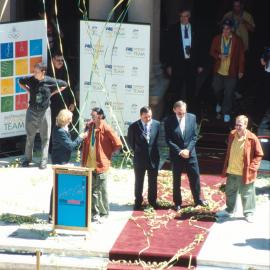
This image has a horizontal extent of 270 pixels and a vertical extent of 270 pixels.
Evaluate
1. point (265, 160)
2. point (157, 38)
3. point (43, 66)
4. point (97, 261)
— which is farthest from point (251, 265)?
point (157, 38)

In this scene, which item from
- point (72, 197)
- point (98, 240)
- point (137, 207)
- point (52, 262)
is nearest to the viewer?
point (52, 262)

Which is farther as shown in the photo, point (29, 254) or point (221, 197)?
point (221, 197)

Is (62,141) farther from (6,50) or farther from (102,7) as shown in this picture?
(102,7)

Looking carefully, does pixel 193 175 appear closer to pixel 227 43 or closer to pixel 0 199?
pixel 0 199

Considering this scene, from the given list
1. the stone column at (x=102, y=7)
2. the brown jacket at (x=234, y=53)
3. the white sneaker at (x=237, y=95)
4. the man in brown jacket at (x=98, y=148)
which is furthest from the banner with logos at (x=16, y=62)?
the white sneaker at (x=237, y=95)

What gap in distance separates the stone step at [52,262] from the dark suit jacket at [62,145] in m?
1.75

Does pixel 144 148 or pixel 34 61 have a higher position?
pixel 34 61

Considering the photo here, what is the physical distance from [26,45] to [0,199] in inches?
135

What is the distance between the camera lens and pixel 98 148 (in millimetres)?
19078

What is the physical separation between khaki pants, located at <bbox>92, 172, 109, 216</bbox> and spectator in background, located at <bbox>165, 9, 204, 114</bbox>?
510 cm

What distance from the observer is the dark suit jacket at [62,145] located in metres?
19.1

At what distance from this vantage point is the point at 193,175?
19688 millimetres

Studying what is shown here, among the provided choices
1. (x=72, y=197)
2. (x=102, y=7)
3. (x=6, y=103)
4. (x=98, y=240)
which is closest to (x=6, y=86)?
(x=6, y=103)

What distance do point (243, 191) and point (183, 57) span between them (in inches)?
200
